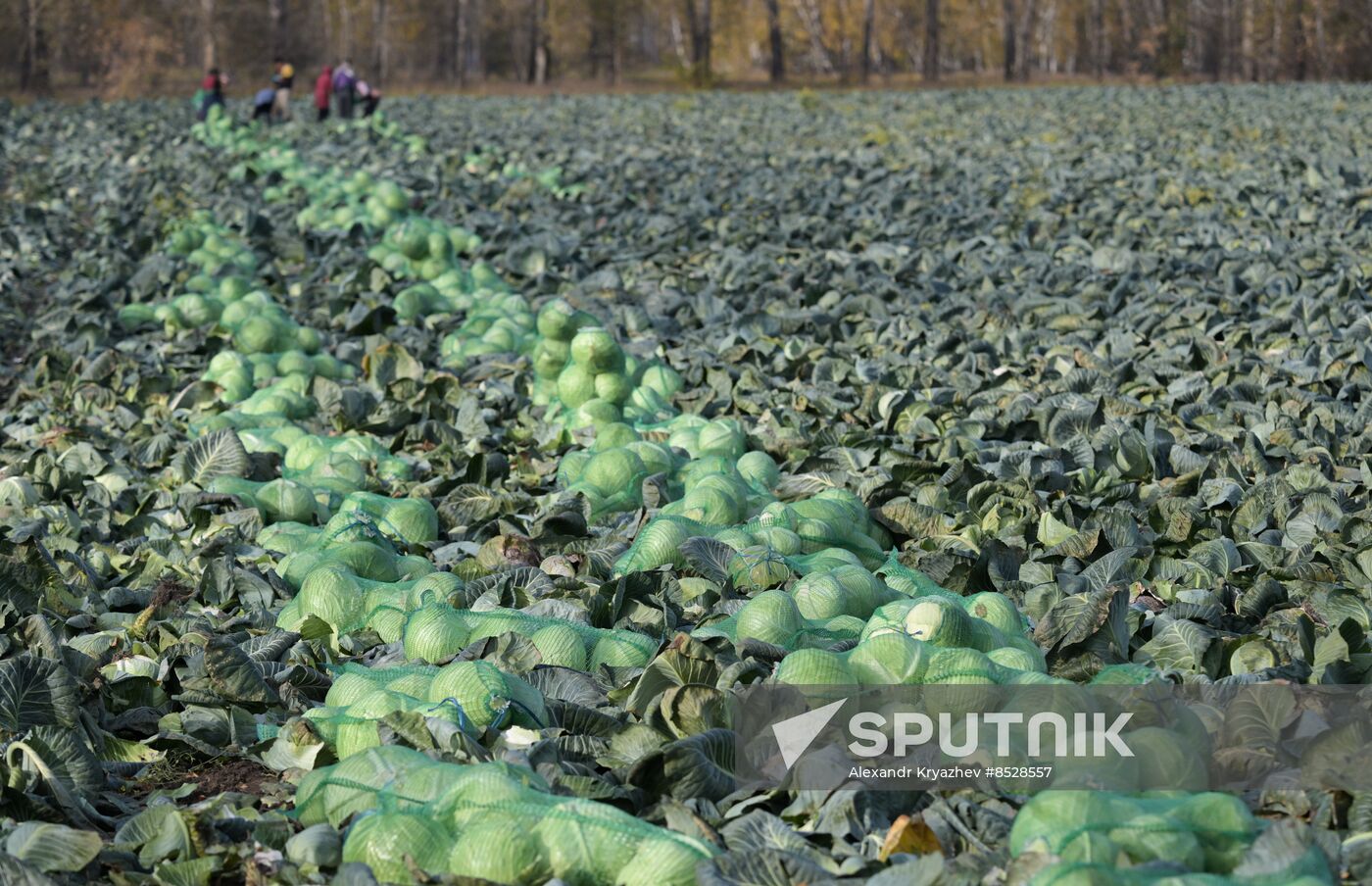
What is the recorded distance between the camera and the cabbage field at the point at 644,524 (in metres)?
2.78

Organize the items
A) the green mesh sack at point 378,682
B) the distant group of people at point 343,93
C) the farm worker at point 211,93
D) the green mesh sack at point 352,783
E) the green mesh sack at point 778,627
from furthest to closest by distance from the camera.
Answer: the distant group of people at point 343,93 → the farm worker at point 211,93 → the green mesh sack at point 778,627 → the green mesh sack at point 378,682 → the green mesh sack at point 352,783

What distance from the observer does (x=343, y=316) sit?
8.45 meters

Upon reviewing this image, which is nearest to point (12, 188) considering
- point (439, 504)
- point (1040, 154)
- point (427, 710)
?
point (1040, 154)

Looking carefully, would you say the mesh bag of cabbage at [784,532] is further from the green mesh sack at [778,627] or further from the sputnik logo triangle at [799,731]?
the sputnik logo triangle at [799,731]

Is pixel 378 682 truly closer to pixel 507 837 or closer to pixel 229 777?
pixel 229 777

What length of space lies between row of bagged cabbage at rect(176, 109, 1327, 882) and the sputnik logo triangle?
11cm

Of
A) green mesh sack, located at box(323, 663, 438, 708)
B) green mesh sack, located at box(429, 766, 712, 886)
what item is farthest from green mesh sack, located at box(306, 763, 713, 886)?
green mesh sack, located at box(323, 663, 438, 708)

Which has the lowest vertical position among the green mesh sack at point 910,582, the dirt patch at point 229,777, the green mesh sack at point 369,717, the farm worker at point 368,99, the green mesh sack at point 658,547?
the dirt patch at point 229,777

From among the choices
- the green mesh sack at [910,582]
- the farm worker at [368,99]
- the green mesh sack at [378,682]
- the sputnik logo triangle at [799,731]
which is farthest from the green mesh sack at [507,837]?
the farm worker at [368,99]

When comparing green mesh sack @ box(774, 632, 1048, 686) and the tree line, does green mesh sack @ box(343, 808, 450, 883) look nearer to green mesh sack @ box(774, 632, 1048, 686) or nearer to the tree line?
green mesh sack @ box(774, 632, 1048, 686)

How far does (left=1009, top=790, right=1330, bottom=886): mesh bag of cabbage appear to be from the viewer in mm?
2344

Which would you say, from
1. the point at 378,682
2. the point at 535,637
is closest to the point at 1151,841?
the point at 535,637

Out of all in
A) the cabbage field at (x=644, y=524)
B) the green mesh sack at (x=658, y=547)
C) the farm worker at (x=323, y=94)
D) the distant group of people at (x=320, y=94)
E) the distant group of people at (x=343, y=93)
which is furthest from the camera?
the farm worker at (x=323, y=94)

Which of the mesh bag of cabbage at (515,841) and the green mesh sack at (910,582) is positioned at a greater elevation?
the mesh bag of cabbage at (515,841)
